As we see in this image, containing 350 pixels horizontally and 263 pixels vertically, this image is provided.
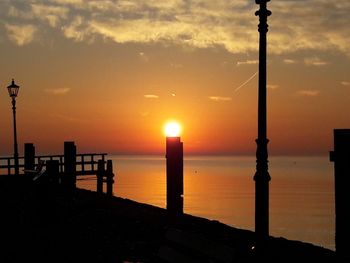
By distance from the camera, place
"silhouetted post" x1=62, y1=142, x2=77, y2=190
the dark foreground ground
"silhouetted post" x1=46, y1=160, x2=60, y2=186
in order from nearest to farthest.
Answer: the dark foreground ground < "silhouetted post" x1=46, y1=160, x2=60, y2=186 < "silhouetted post" x1=62, y1=142, x2=77, y2=190

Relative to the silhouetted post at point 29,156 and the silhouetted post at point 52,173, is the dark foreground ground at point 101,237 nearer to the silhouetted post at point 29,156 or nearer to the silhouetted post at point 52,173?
the silhouetted post at point 52,173

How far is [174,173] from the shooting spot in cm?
1622

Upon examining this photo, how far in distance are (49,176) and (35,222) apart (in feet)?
4.02

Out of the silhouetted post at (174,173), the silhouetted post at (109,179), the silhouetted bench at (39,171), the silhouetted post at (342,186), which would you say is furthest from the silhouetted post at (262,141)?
the silhouetted post at (109,179)

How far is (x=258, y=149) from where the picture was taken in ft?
32.0

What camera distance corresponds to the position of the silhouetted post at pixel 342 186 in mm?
7523

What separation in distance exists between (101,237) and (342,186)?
7215 mm

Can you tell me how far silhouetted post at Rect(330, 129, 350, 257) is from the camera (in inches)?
296

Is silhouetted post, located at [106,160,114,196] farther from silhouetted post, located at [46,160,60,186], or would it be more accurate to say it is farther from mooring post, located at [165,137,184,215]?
silhouetted post, located at [46,160,60,186]

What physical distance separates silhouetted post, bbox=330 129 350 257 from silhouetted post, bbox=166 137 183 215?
878 cm

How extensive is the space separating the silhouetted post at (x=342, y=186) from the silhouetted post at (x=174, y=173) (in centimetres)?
878

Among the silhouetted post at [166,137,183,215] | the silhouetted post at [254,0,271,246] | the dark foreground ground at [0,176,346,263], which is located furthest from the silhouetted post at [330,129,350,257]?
the silhouetted post at [166,137,183,215]

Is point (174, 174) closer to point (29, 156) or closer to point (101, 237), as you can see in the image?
point (101, 237)

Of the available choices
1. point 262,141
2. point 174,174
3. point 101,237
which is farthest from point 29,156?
point 262,141
